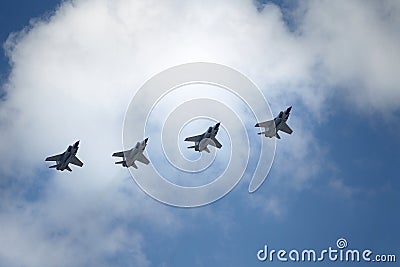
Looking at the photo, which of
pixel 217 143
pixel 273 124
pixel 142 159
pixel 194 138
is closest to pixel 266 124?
pixel 273 124

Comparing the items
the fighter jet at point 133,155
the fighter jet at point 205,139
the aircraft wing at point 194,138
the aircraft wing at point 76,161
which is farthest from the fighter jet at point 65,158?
the fighter jet at point 205,139

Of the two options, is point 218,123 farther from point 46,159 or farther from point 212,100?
point 46,159

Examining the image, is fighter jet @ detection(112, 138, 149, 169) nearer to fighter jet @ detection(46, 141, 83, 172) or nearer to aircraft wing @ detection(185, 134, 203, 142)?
fighter jet @ detection(46, 141, 83, 172)

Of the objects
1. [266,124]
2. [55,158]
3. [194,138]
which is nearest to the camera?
[55,158]

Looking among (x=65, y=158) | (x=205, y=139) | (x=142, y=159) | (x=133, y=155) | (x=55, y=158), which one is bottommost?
(x=65, y=158)

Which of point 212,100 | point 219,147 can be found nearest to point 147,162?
point 219,147

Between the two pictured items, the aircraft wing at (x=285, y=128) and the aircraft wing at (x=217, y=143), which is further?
the aircraft wing at (x=217, y=143)

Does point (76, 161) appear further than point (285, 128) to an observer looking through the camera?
Yes

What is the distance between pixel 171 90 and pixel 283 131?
39.1 metres

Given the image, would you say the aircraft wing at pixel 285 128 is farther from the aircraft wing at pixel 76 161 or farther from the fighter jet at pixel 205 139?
the aircraft wing at pixel 76 161

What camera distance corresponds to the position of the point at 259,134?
163375 millimetres

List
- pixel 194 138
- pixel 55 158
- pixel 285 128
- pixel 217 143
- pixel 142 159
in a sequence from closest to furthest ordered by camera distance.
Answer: pixel 55 158 → pixel 142 159 → pixel 194 138 → pixel 285 128 → pixel 217 143

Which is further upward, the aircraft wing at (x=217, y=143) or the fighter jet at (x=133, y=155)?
the aircraft wing at (x=217, y=143)

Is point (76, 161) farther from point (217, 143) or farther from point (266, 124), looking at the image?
point (266, 124)
